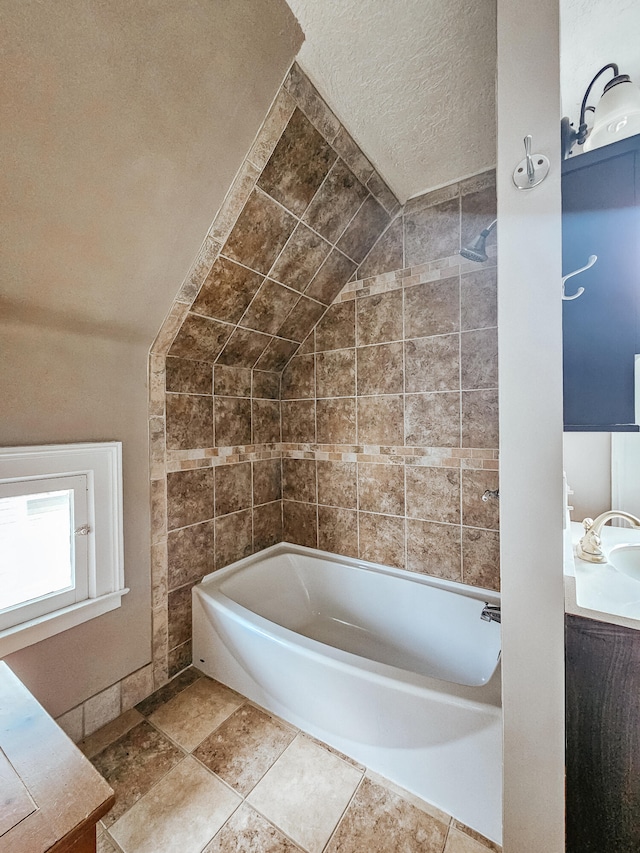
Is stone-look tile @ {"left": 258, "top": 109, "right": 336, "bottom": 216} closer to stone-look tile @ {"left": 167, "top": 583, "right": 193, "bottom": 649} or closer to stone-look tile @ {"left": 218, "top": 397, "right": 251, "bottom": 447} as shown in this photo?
stone-look tile @ {"left": 218, "top": 397, "right": 251, "bottom": 447}

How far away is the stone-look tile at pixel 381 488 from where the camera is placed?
2.07 metres

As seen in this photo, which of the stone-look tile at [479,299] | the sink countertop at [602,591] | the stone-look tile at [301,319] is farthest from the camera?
the stone-look tile at [301,319]

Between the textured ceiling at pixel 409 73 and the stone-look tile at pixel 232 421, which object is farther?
the stone-look tile at pixel 232 421

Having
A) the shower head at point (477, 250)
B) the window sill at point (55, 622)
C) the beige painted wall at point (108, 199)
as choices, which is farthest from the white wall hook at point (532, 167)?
the window sill at point (55, 622)

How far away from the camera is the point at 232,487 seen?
221 centimetres

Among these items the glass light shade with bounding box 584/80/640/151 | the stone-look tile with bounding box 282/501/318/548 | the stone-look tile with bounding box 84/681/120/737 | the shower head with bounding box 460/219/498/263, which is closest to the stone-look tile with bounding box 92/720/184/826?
the stone-look tile with bounding box 84/681/120/737

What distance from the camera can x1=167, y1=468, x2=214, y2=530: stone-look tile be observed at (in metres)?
1.87

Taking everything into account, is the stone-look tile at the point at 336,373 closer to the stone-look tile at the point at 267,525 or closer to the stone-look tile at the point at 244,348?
the stone-look tile at the point at 244,348

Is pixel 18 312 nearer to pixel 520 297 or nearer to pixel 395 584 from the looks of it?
pixel 520 297

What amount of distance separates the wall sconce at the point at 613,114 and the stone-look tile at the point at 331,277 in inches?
45.4

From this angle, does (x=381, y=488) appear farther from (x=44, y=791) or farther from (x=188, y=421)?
(x=44, y=791)

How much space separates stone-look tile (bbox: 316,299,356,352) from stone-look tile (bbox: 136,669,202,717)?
6.83ft

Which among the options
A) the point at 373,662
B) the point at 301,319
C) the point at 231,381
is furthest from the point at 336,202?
the point at 373,662

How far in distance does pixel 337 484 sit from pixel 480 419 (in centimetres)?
98
